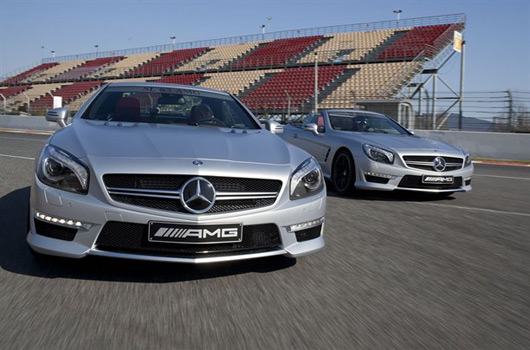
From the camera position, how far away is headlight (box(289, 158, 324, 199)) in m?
3.54

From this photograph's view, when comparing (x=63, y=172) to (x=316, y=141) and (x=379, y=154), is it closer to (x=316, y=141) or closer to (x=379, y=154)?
(x=379, y=154)

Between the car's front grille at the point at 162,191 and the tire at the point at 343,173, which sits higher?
the car's front grille at the point at 162,191

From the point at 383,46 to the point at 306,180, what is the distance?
31.8 metres

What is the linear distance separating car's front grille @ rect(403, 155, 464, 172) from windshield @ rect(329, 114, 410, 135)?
1.33m

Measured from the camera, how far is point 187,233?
3119 millimetres

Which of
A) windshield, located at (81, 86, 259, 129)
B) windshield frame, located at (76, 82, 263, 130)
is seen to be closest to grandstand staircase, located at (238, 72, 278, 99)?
windshield frame, located at (76, 82, 263, 130)

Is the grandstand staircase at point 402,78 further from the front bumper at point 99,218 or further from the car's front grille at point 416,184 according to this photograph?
the front bumper at point 99,218

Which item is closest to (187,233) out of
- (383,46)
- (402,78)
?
(402,78)

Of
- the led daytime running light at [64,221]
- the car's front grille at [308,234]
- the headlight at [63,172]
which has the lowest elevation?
the car's front grille at [308,234]

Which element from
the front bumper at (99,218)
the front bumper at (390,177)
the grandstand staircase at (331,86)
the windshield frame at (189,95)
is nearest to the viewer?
the front bumper at (99,218)

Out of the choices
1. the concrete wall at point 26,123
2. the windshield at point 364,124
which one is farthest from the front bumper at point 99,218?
the concrete wall at point 26,123

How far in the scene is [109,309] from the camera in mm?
→ 2842

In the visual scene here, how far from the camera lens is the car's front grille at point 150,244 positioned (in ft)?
10.2

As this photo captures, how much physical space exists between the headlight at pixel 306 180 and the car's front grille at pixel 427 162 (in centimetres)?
373
